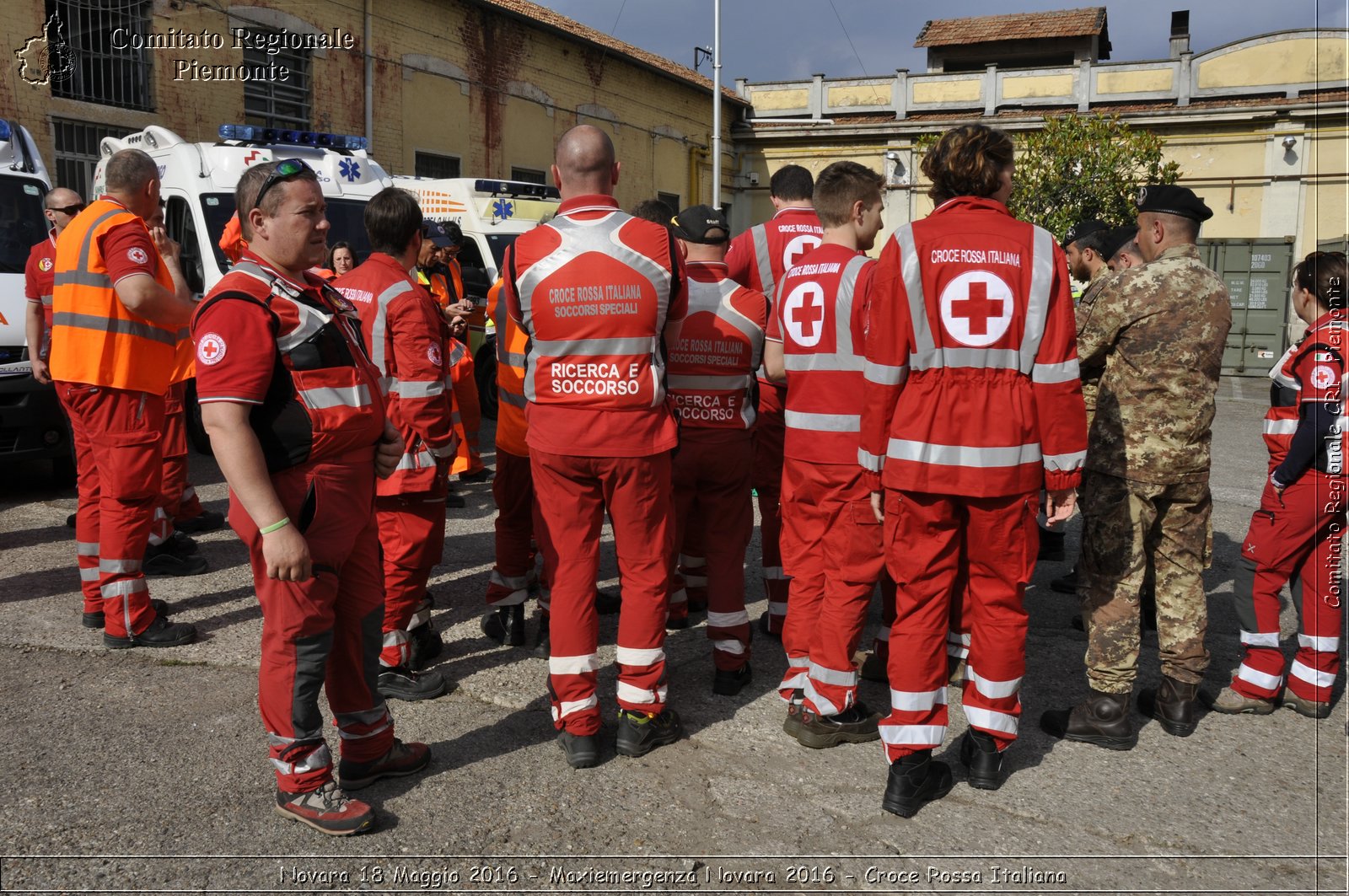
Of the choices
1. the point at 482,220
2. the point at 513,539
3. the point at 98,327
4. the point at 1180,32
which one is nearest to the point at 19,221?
the point at 98,327

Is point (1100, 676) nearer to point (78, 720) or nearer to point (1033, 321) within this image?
point (1033, 321)

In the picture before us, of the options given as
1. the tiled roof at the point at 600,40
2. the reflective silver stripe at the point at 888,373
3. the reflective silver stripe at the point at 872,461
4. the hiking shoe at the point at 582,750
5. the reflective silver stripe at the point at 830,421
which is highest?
the tiled roof at the point at 600,40

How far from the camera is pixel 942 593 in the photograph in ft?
10.8

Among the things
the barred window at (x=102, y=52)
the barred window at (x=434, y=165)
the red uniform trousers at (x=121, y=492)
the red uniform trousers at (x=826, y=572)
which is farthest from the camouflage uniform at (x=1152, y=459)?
the barred window at (x=434, y=165)

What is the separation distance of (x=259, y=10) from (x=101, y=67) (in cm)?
276

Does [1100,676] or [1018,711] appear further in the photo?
[1100,676]

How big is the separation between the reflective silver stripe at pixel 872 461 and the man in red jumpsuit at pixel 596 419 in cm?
70

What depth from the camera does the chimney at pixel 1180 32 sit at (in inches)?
1108

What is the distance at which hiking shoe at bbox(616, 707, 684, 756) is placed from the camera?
3625 mm

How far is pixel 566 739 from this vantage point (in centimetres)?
360

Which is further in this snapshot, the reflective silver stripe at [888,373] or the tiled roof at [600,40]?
the tiled roof at [600,40]

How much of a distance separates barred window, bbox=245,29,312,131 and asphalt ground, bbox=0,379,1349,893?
12.8 meters

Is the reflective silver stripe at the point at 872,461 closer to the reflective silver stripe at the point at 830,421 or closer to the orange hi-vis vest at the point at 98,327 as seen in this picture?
the reflective silver stripe at the point at 830,421

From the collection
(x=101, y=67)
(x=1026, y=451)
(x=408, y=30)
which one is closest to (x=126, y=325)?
(x=1026, y=451)
